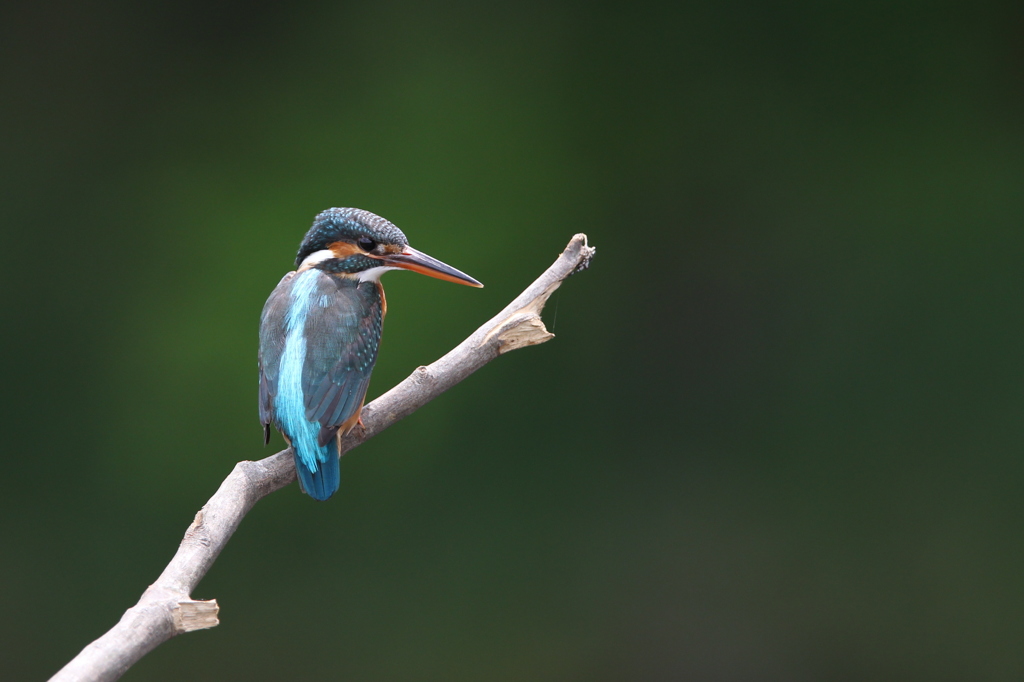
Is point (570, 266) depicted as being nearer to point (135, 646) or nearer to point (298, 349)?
point (298, 349)

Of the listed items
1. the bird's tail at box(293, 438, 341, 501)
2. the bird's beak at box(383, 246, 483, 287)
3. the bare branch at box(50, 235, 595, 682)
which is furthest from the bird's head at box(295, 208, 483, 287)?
the bird's tail at box(293, 438, 341, 501)

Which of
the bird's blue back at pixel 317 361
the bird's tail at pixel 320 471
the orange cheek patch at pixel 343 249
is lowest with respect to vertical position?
the bird's tail at pixel 320 471

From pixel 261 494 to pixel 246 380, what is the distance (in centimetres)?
158

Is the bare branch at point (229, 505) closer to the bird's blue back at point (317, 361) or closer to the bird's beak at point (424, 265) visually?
the bird's blue back at point (317, 361)

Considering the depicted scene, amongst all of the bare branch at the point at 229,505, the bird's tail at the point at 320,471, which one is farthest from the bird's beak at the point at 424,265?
the bird's tail at the point at 320,471

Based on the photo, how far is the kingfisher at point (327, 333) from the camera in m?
1.36

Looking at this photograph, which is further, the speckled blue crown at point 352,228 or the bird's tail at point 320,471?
the speckled blue crown at point 352,228

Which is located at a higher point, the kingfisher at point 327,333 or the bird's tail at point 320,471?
the kingfisher at point 327,333

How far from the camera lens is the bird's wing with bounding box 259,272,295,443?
56.9 inches

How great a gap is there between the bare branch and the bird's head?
0.15 metres

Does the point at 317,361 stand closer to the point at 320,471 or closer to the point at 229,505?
the point at 320,471

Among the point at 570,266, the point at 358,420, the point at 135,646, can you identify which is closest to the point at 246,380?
the point at 358,420

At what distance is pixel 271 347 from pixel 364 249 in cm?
22

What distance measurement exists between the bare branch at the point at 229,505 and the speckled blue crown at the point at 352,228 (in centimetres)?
26
